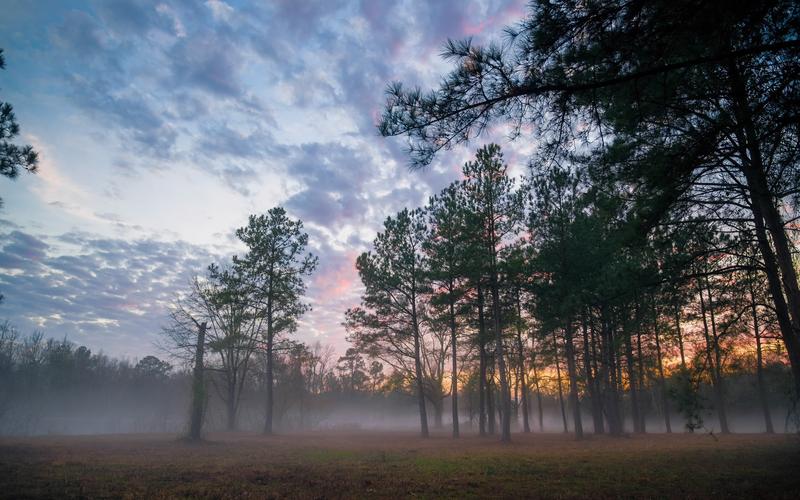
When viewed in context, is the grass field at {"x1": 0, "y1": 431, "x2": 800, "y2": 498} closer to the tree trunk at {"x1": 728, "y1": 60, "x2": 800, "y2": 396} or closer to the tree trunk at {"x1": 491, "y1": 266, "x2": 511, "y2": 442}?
the tree trunk at {"x1": 728, "y1": 60, "x2": 800, "y2": 396}

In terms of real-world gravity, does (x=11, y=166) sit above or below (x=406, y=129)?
above

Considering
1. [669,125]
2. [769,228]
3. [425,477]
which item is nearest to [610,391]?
[425,477]

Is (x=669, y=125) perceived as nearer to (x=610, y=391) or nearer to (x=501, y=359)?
(x=501, y=359)

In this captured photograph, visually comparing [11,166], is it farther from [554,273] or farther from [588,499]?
[554,273]

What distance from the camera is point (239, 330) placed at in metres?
29.6

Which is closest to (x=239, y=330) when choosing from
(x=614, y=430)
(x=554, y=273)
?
(x=554, y=273)

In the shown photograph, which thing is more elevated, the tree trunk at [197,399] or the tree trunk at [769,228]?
the tree trunk at [769,228]

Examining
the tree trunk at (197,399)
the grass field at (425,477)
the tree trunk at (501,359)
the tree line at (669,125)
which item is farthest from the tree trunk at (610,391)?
the tree trunk at (197,399)

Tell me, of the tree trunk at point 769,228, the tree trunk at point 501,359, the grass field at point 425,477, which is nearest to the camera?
the tree trunk at point 769,228

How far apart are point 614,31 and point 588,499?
7060 mm

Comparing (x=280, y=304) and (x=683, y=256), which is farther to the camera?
(x=280, y=304)

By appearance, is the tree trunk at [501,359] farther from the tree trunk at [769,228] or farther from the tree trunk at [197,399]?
the tree trunk at [197,399]

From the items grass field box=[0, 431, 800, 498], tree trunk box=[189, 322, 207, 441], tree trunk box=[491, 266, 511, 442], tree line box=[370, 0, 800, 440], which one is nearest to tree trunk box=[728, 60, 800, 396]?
tree line box=[370, 0, 800, 440]

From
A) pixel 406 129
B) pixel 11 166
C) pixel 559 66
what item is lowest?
pixel 406 129
